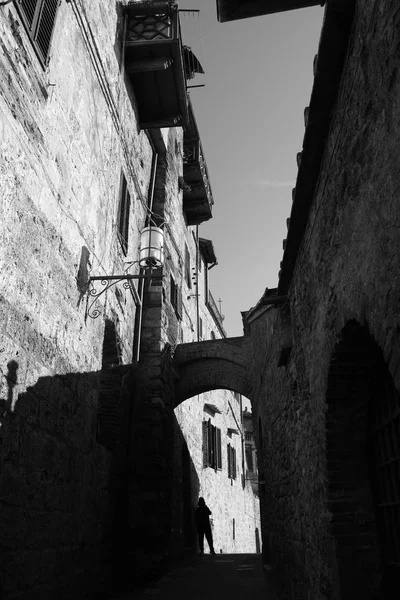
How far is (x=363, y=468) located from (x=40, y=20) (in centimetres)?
492

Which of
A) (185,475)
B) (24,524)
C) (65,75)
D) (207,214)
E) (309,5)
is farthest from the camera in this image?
(207,214)

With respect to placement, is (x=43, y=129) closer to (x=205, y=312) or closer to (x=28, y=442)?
(x=28, y=442)

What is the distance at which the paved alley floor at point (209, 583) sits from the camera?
636cm

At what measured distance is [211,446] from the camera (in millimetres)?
15430

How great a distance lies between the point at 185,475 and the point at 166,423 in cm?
353

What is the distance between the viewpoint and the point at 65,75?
5645 millimetres

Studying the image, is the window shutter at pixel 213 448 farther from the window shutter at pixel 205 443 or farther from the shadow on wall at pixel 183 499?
the shadow on wall at pixel 183 499

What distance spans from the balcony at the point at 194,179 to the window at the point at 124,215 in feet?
21.7

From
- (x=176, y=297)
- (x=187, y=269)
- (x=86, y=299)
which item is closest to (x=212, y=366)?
(x=176, y=297)

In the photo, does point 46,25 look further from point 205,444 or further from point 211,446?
point 211,446

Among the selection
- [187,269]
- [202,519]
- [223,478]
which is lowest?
[202,519]

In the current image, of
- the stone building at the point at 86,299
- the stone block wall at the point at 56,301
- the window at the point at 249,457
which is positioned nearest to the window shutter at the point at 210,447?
the stone building at the point at 86,299

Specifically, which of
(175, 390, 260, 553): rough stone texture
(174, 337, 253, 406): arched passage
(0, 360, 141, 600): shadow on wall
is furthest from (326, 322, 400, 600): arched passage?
(175, 390, 260, 553): rough stone texture

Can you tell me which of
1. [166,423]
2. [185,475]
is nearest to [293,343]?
[166,423]
